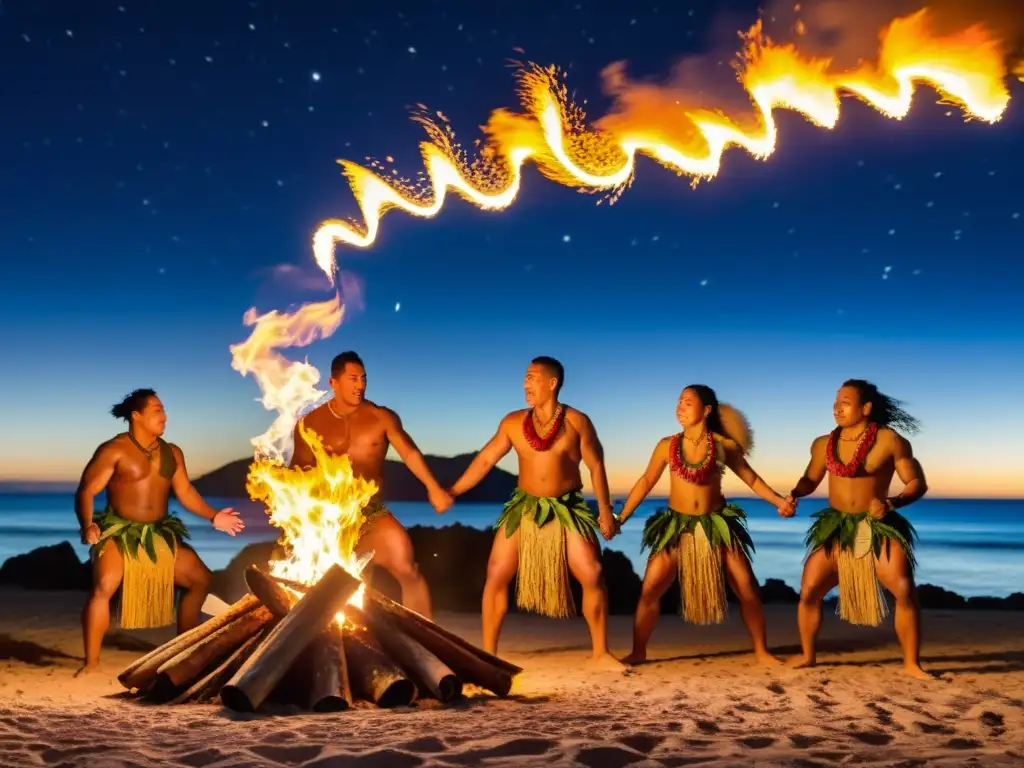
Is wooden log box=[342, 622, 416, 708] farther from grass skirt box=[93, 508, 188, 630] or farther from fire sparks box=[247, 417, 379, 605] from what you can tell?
grass skirt box=[93, 508, 188, 630]

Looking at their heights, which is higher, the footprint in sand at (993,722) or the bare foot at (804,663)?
the bare foot at (804,663)

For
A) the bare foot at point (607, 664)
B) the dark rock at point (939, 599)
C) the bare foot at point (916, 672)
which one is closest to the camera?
the bare foot at point (916, 672)

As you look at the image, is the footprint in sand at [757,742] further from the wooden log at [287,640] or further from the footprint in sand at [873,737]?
the wooden log at [287,640]

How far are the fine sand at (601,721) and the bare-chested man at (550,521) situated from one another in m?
0.44

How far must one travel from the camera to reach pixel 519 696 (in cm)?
601

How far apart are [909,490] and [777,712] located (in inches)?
81.8

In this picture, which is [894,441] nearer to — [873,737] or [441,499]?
[873,737]

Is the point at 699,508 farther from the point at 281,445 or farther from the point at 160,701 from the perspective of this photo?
the point at 160,701

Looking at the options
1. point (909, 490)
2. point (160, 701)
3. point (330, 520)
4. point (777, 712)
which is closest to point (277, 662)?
point (160, 701)

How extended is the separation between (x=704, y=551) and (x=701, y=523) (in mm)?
180

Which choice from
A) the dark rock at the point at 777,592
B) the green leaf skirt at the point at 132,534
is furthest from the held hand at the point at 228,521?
the dark rock at the point at 777,592

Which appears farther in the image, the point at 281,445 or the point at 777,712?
the point at 281,445

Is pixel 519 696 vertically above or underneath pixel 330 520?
underneath

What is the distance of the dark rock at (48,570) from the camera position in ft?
44.6
